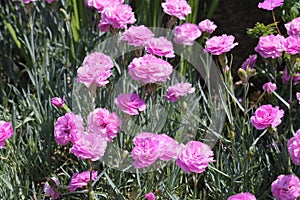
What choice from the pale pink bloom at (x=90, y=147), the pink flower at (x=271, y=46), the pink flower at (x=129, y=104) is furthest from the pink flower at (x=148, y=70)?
the pink flower at (x=271, y=46)

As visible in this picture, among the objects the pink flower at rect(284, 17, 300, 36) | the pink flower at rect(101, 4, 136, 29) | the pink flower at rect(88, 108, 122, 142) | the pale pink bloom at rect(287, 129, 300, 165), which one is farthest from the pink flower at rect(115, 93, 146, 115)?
the pink flower at rect(284, 17, 300, 36)

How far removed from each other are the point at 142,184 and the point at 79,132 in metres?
0.38

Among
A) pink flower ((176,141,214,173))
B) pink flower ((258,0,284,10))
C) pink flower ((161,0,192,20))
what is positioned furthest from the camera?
pink flower ((161,0,192,20))

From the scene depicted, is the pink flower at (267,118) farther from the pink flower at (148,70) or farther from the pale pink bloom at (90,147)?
the pale pink bloom at (90,147)

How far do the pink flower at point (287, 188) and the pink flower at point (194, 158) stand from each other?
0.21m

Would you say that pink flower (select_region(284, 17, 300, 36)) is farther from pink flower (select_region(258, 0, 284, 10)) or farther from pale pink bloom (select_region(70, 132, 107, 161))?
pale pink bloom (select_region(70, 132, 107, 161))

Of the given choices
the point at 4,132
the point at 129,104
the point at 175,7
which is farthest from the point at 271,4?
the point at 4,132

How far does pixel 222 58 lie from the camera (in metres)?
1.70

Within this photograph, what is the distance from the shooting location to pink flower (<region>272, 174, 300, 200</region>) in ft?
4.83

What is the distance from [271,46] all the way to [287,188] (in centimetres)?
46

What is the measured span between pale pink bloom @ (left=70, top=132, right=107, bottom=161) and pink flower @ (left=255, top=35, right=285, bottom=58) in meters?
0.59

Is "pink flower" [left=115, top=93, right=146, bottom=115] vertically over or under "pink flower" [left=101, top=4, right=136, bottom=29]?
under

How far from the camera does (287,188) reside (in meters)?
1.48

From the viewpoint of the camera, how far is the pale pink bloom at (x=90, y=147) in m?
1.45
